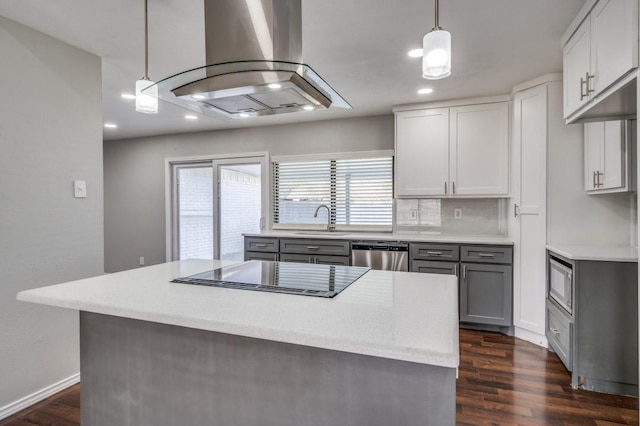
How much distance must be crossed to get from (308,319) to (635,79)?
1796 millimetres

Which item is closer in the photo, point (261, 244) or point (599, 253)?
point (599, 253)

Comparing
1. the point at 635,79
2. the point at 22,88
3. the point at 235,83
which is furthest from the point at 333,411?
the point at 22,88

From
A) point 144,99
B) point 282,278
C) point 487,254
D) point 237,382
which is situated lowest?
point 237,382

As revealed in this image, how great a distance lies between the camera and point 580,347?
233cm

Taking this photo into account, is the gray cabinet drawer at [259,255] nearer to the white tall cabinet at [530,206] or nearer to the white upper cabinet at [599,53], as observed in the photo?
the white tall cabinet at [530,206]

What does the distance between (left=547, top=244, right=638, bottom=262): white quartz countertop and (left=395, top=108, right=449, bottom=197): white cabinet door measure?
1.34 meters

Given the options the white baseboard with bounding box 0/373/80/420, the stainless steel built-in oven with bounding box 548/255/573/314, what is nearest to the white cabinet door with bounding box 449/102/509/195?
the stainless steel built-in oven with bounding box 548/255/573/314

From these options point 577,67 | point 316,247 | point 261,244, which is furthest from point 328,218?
point 577,67

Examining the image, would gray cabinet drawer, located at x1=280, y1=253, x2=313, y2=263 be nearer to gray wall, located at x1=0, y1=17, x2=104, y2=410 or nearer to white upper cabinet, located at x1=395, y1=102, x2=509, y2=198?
white upper cabinet, located at x1=395, y1=102, x2=509, y2=198

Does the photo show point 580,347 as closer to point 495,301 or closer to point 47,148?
point 495,301

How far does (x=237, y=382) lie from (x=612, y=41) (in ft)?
7.61

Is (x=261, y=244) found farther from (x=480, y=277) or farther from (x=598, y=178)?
(x=598, y=178)

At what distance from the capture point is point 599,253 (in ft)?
7.73

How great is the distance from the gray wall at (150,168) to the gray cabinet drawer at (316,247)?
1318 millimetres
